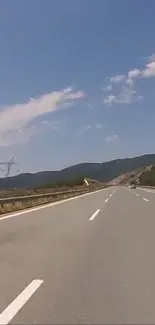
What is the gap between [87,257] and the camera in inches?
386

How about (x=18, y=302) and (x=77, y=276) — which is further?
(x=77, y=276)

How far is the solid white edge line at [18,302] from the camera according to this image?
218 inches

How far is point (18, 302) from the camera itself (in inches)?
245

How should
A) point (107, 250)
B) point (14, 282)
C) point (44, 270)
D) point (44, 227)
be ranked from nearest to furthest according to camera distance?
point (14, 282) < point (44, 270) < point (107, 250) < point (44, 227)

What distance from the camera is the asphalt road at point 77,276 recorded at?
18.8ft

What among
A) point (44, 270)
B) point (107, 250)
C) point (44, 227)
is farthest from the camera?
point (44, 227)

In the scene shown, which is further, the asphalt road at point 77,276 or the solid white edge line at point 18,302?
the asphalt road at point 77,276

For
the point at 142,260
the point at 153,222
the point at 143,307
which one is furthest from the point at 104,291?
the point at 153,222

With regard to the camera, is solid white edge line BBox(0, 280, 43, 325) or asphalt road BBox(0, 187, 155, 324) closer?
solid white edge line BBox(0, 280, 43, 325)

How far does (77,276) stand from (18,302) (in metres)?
1.87

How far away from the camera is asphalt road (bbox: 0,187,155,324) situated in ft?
18.8

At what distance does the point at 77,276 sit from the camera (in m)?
7.92

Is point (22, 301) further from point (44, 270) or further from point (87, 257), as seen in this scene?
point (87, 257)

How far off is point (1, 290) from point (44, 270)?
1.52 meters
